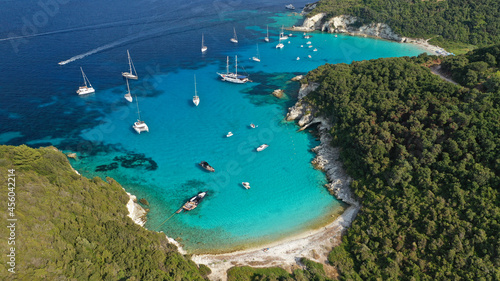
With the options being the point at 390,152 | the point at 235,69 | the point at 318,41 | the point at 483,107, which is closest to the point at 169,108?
the point at 235,69

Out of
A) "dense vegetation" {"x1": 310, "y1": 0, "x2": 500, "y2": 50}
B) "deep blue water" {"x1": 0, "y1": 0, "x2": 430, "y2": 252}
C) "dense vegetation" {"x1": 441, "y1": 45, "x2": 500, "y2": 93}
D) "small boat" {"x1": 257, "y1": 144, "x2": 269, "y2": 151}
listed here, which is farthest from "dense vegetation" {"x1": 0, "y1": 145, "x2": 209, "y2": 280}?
"dense vegetation" {"x1": 310, "y1": 0, "x2": 500, "y2": 50}

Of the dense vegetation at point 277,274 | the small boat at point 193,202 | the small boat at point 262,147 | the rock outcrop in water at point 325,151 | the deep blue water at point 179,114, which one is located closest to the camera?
the dense vegetation at point 277,274

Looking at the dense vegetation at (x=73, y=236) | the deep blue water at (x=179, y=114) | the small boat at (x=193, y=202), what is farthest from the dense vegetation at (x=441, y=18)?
the dense vegetation at (x=73, y=236)

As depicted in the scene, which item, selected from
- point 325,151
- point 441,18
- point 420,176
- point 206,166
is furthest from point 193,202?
point 441,18

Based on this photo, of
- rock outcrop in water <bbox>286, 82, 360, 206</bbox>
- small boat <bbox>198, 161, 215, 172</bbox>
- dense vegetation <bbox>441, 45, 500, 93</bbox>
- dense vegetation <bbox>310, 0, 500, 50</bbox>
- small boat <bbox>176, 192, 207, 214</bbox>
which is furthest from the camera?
dense vegetation <bbox>310, 0, 500, 50</bbox>

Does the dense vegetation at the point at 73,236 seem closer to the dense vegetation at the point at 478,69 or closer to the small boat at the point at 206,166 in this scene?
the small boat at the point at 206,166

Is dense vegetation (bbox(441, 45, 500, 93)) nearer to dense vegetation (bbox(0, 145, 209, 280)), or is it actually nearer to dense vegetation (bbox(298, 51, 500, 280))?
dense vegetation (bbox(298, 51, 500, 280))
